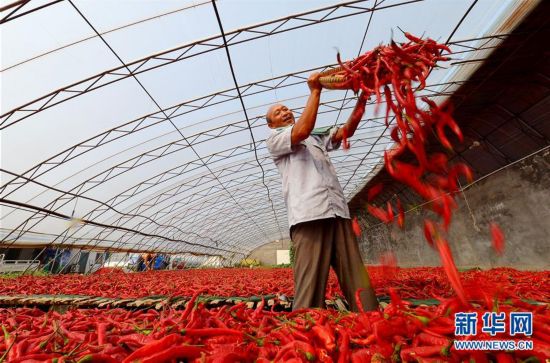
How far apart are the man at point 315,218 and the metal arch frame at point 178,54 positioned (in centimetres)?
618

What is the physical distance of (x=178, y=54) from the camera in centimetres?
817

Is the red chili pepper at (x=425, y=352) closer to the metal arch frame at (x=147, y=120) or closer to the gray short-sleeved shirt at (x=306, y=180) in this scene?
the gray short-sleeved shirt at (x=306, y=180)

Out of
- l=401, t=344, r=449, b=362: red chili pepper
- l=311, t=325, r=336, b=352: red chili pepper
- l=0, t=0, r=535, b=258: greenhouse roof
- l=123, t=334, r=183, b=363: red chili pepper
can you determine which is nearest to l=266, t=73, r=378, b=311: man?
l=311, t=325, r=336, b=352: red chili pepper

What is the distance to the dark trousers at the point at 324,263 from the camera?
8.02 ft

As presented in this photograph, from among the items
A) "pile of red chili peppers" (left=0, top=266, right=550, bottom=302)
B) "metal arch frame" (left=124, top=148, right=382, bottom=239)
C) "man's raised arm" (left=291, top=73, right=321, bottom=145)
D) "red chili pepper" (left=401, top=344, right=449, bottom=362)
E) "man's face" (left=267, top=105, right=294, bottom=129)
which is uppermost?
"metal arch frame" (left=124, top=148, right=382, bottom=239)

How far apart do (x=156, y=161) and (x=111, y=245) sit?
1433 centimetres

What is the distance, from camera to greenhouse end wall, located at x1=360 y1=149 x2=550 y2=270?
8852 mm

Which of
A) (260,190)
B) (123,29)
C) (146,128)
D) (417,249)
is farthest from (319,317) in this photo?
(260,190)

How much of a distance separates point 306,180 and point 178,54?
289 inches

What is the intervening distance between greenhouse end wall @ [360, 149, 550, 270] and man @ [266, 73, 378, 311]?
385 inches

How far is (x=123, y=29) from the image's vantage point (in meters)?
7.26

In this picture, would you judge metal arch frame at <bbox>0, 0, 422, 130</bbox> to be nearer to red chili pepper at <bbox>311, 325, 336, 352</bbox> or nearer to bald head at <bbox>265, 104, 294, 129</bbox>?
bald head at <bbox>265, 104, 294, 129</bbox>

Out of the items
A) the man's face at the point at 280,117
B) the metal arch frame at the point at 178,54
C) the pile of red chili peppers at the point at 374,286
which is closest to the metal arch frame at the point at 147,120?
the metal arch frame at the point at 178,54

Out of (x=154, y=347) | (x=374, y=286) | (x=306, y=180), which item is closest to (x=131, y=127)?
(x=306, y=180)
